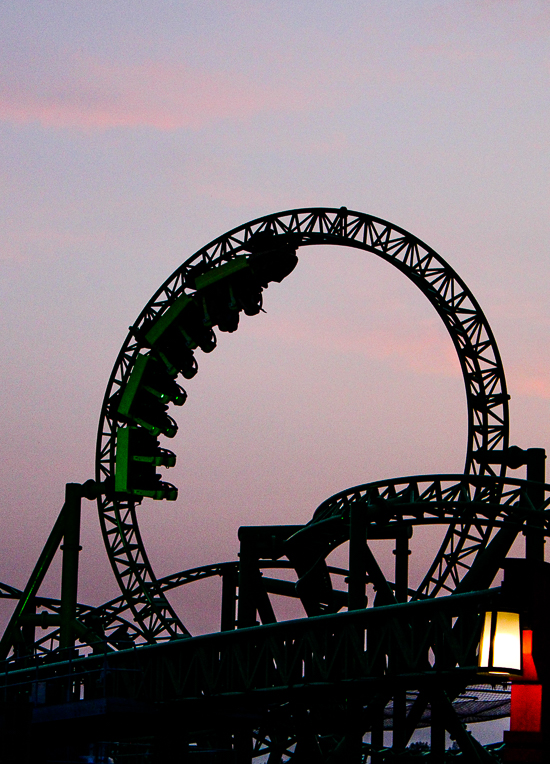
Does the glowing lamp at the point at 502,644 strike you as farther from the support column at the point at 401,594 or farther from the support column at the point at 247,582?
the support column at the point at 247,582

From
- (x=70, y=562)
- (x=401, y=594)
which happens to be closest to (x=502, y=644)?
(x=401, y=594)

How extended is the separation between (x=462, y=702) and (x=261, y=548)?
22.1 feet

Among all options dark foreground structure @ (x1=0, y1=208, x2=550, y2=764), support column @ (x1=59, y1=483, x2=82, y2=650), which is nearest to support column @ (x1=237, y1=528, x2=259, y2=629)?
dark foreground structure @ (x1=0, y1=208, x2=550, y2=764)

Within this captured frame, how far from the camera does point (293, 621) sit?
20.6 metres

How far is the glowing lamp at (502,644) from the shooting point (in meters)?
9.45

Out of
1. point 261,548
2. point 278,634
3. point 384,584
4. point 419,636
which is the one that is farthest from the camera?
point 261,548

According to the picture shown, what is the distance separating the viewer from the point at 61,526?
34.0 m

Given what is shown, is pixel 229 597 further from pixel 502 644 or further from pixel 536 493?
pixel 502 644

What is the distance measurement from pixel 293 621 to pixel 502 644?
37.4 ft

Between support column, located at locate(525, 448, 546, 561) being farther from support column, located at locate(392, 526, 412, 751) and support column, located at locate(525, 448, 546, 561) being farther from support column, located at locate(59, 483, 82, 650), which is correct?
support column, located at locate(59, 483, 82, 650)

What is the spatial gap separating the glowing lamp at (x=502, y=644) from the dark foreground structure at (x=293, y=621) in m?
0.01

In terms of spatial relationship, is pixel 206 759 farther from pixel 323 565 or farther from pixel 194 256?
pixel 194 256

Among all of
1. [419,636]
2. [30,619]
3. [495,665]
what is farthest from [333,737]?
[495,665]

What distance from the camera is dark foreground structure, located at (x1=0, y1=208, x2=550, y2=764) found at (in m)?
18.8
